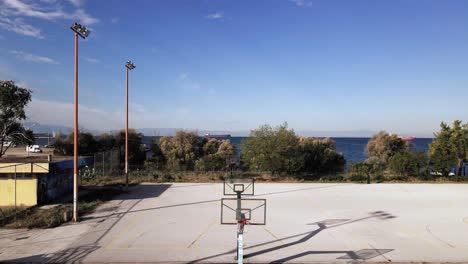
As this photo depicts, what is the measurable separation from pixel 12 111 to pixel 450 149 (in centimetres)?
4115

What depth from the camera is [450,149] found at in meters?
36.4

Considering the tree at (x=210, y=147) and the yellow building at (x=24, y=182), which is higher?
the tree at (x=210, y=147)

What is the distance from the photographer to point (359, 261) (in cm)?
1291

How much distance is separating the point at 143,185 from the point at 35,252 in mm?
17959

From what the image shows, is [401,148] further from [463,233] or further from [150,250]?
[150,250]

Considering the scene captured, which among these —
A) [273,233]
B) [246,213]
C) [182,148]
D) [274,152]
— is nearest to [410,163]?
[274,152]

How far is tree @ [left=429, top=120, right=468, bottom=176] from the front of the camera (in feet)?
118

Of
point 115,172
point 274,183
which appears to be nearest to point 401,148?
point 274,183

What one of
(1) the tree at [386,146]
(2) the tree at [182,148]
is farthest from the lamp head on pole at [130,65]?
(1) the tree at [386,146]

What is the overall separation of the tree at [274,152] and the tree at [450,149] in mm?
13854

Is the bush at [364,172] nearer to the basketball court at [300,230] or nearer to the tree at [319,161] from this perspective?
the tree at [319,161]

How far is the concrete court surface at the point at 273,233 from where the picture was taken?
44.0 ft

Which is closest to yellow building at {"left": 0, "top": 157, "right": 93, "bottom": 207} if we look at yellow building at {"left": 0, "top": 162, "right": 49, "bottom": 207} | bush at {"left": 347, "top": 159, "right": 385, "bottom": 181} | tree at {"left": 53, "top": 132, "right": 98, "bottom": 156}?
yellow building at {"left": 0, "top": 162, "right": 49, "bottom": 207}

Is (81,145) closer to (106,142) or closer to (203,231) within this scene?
(106,142)
